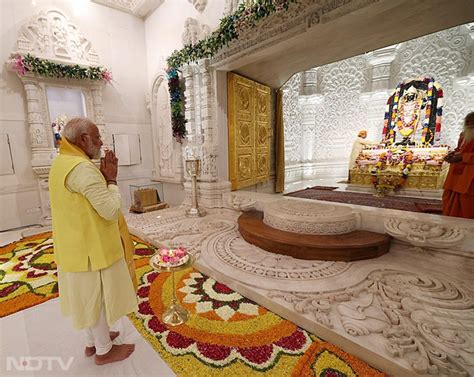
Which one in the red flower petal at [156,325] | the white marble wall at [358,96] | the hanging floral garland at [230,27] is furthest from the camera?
the white marble wall at [358,96]

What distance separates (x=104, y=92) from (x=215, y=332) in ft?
22.0

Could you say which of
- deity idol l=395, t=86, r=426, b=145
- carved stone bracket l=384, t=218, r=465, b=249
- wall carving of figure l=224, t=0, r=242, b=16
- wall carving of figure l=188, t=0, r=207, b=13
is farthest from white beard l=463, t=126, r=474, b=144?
wall carving of figure l=188, t=0, r=207, b=13

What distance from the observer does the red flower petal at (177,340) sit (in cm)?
181

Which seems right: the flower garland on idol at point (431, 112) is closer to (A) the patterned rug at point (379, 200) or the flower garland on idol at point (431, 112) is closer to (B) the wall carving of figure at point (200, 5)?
(A) the patterned rug at point (379, 200)

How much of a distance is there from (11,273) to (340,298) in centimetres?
405

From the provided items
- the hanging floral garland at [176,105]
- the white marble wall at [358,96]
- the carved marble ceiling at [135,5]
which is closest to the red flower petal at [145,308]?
the hanging floral garland at [176,105]

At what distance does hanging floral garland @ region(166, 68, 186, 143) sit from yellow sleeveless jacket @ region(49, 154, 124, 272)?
4.56 metres

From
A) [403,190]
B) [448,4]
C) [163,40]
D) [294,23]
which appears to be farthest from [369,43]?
[163,40]

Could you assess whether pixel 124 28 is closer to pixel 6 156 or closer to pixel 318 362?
pixel 6 156

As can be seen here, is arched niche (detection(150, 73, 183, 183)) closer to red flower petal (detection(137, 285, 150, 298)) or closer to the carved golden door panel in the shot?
the carved golden door panel

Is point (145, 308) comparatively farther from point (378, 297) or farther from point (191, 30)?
point (191, 30)

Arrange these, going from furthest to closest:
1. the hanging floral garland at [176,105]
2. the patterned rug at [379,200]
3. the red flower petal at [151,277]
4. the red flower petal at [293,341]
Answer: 1. the hanging floral garland at [176,105]
2. the patterned rug at [379,200]
3. the red flower petal at [151,277]
4. the red flower petal at [293,341]

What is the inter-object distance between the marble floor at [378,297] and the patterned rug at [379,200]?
8.89 ft

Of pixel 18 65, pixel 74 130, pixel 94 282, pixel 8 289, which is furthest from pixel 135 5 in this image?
pixel 94 282
